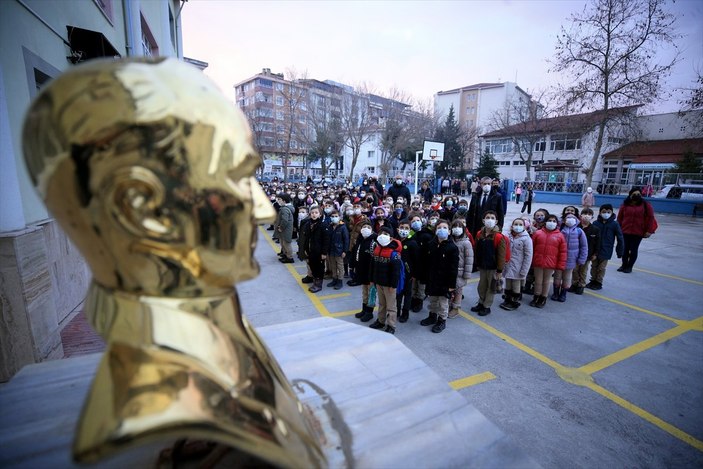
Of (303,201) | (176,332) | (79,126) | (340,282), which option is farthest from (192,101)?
(303,201)

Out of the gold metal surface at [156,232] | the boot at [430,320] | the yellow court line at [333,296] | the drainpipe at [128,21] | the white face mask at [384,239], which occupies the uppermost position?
the drainpipe at [128,21]

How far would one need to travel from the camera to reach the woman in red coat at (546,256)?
549 centimetres

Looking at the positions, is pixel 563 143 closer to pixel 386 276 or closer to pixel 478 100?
pixel 478 100

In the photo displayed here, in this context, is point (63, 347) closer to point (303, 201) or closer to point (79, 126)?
point (79, 126)

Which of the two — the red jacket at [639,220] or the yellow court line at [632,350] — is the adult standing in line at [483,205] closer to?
the red jacket at [639,220]

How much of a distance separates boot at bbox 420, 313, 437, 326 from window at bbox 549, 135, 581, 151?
37.4 m

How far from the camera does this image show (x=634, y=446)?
2.69m

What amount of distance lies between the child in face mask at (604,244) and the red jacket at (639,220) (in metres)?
0.99

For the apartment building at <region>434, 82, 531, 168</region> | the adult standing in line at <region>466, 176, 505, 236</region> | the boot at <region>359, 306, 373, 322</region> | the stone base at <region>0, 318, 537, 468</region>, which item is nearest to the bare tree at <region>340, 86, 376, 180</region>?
the adult standing in line at <region>466, 176, 505, 236</region>

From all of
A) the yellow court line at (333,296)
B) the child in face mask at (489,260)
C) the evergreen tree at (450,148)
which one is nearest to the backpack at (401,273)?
the child in face mask at (489,260)

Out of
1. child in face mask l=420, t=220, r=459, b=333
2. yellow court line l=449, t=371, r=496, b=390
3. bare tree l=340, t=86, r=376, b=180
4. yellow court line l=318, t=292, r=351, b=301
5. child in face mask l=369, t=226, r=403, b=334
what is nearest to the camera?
yellow court line l=449, t=371, r=496, b=390

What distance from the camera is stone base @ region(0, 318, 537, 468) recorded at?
151cm

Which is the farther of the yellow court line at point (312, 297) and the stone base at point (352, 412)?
the yellow court line at point (312, 297)

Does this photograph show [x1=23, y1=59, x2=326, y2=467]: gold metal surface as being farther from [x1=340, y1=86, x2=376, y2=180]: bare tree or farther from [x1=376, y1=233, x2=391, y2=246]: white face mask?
[x1=340, y1=86, x2=376, y2=180]: bare tree
